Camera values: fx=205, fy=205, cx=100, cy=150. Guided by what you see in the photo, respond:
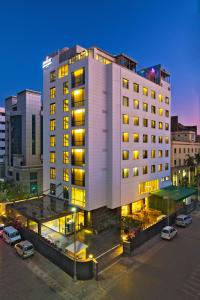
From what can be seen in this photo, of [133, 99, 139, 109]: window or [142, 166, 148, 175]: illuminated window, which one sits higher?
[133, 99, 139, 109]: window

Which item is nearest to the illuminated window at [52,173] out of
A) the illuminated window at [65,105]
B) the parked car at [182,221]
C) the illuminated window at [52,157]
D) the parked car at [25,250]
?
the illuminated window at [52,157]

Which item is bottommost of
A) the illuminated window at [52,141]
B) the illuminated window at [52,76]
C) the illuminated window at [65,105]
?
the illuminated window at [52,141]

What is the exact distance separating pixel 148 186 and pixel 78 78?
85.9 feet

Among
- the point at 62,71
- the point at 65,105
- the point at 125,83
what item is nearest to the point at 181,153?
the point at 125,83

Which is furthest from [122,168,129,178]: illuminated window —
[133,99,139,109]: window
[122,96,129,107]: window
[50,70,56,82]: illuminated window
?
[50,70,56,82]: illuminated window

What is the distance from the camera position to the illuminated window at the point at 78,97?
33344mm

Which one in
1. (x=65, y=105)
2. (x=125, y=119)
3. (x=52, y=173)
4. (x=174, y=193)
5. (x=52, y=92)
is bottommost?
(x=174, y=193)

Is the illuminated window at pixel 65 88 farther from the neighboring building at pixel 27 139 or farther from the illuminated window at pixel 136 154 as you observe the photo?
the neighboring building at pixel 27 139

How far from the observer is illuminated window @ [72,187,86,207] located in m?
32.9

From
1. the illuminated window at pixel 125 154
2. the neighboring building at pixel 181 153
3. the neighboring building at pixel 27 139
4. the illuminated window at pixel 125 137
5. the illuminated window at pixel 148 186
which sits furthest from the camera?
the neighboring building at pixel 181 153

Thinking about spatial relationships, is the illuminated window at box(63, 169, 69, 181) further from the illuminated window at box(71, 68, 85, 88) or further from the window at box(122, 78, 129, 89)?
the window at box(122, 78, 129, 89)

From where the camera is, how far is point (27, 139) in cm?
6062

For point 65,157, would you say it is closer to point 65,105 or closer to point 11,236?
point 65,105

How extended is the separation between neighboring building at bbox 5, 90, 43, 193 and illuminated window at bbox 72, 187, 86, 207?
26390mm
